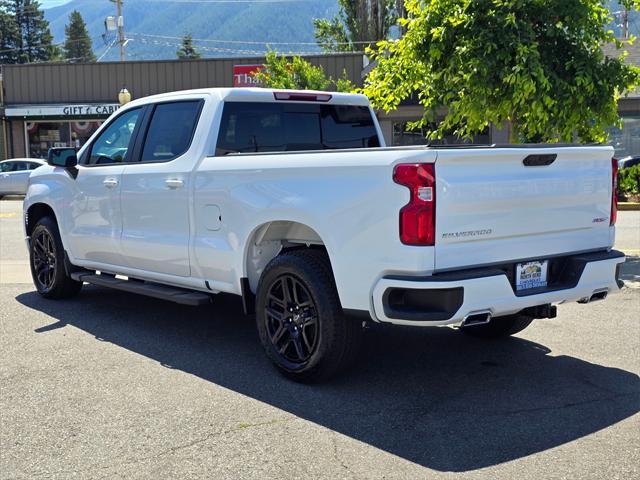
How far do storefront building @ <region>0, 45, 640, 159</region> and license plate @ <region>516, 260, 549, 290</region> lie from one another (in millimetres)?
21664

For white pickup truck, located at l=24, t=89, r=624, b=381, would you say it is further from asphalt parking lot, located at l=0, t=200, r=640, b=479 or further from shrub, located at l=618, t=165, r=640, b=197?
shrub, located at l=618, t=165, r=640, b=197

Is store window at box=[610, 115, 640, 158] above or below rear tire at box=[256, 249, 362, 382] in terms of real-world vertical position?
above

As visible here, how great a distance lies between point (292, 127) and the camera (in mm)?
6281

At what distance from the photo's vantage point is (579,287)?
4.94 meters

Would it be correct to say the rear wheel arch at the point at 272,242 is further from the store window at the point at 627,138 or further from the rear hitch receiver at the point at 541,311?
the store window at the point at 627,138

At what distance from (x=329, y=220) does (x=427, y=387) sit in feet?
4.44

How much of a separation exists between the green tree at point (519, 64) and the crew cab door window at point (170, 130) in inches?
194

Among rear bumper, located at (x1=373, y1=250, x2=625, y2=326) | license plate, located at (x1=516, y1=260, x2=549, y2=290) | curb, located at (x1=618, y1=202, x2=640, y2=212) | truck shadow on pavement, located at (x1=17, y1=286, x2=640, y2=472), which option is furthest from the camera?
curb, located at (x1=618, y1=202, x2=640, y2=212)

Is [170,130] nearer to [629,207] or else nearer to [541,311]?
[541,311]

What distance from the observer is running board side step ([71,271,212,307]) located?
579cm

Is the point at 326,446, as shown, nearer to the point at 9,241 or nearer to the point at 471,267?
the point at 471,267

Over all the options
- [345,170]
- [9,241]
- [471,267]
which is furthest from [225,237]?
[9,241]

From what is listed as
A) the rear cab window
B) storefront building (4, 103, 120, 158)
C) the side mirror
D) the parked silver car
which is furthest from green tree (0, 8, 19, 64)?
the rear cab window

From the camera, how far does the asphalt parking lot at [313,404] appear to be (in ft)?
12.6
